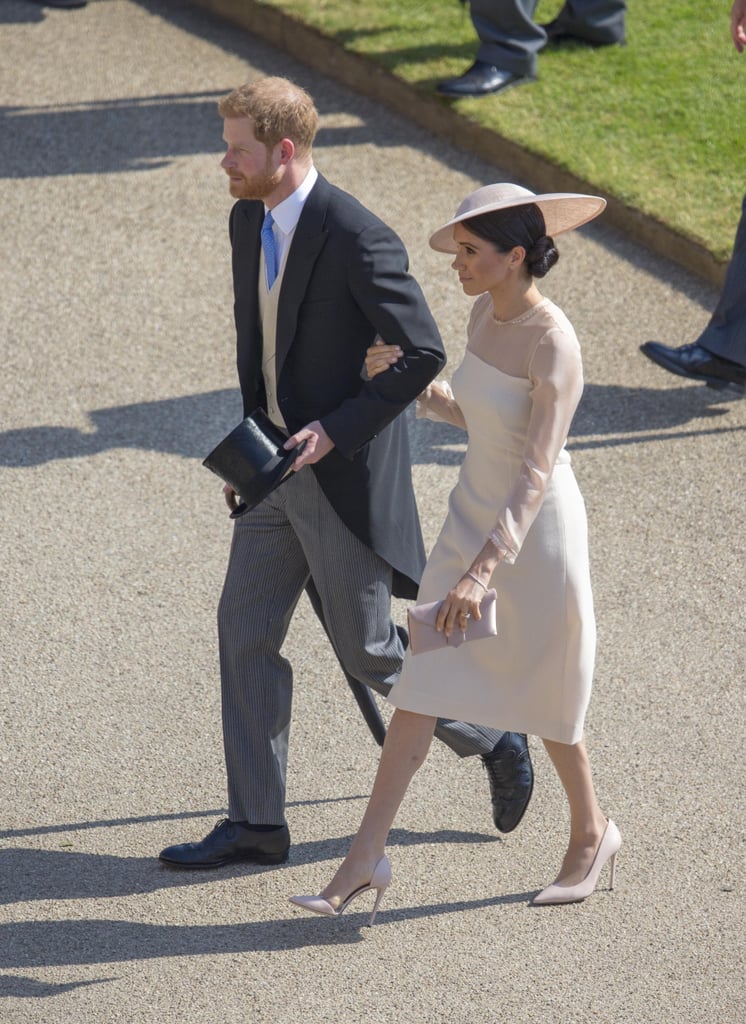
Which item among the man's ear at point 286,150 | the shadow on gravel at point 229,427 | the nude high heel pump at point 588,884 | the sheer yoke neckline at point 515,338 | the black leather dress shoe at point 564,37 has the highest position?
the man's ear at point 286,150

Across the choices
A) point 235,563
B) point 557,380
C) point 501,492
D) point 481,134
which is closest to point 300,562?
point 235,563

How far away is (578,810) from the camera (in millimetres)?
4285

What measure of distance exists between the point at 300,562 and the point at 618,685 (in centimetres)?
130

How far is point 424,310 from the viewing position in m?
4.16

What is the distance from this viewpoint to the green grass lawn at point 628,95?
329 inches

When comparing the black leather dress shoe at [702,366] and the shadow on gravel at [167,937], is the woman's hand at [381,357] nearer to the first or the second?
the shadow on gravel at [167,937]

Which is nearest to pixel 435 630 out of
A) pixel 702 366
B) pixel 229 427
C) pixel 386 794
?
pixel 386 794

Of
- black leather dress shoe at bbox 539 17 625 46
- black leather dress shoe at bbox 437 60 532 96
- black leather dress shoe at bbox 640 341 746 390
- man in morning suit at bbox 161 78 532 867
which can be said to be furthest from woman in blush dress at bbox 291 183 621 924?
black leather dress shoe at bbox 539 17 625 46

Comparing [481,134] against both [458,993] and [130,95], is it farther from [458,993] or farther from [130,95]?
[458,993]

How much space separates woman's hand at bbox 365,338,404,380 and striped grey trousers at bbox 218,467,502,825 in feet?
1.56

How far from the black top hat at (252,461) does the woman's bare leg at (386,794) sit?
0.70 metres

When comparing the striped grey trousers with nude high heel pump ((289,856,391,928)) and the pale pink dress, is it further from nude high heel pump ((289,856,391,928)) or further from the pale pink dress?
nude high heel pump ((289,856,391,928))

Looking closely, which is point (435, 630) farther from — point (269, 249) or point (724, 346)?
point (724, 346)

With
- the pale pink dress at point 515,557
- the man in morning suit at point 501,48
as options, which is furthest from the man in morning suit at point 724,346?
the pale pink dress at point 515,557
